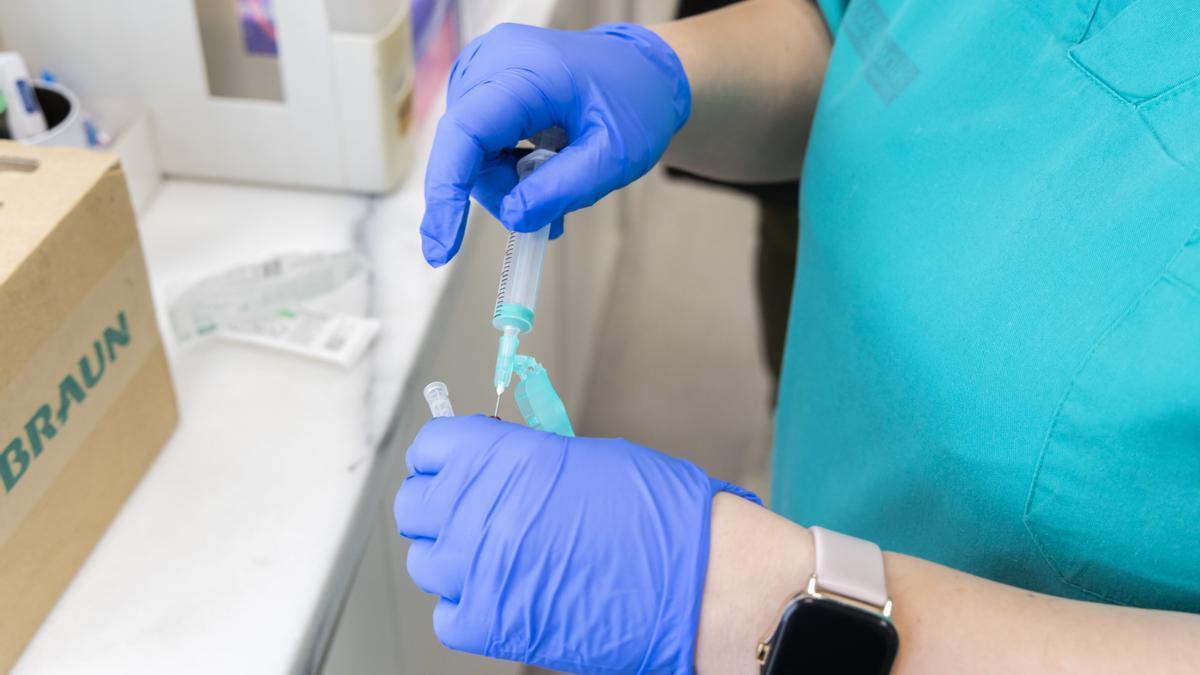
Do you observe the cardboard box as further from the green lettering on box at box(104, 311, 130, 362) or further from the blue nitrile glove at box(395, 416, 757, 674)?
the blue nitrile glove at box(395, 416, 757, 674)

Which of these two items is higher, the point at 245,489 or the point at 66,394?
the point at 66,394

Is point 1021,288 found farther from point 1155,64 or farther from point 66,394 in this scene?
point 66,394

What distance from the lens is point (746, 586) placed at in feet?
1.85

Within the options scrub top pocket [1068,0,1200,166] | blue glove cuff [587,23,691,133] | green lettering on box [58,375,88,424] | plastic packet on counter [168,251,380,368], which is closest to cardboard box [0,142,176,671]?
green lettering on box [58,375,88,424]

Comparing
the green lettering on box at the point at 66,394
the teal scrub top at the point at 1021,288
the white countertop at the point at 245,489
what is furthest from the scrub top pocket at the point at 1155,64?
the green lettering on box at the point at 66,394

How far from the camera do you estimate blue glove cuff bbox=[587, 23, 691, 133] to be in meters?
0.80

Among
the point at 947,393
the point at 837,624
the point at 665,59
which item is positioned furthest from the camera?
the point at 665,59

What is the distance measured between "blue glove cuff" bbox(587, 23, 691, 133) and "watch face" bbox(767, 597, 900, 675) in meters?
0.43

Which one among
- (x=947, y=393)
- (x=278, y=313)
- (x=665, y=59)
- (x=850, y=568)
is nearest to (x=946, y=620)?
(x=850, y=568)

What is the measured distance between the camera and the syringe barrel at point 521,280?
0.66 meters

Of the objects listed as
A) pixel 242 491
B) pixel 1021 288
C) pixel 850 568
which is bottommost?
pixel 242 491

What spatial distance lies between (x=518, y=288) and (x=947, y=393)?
0.98 feet

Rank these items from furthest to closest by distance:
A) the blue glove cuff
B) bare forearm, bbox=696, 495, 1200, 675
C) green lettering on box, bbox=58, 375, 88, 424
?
the blue glove cuff
green lettering on box, bbox=58, 375, 88, 424
bare forearm, bbox=696, 495, 1200, 675

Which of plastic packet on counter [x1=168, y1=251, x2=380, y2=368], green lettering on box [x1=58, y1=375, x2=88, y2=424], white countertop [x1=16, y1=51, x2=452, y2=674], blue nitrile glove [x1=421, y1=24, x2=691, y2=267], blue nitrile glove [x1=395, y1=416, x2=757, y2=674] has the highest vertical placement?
blue nitrile glove [x1=421, y1=24, x2=691, y2=267]
